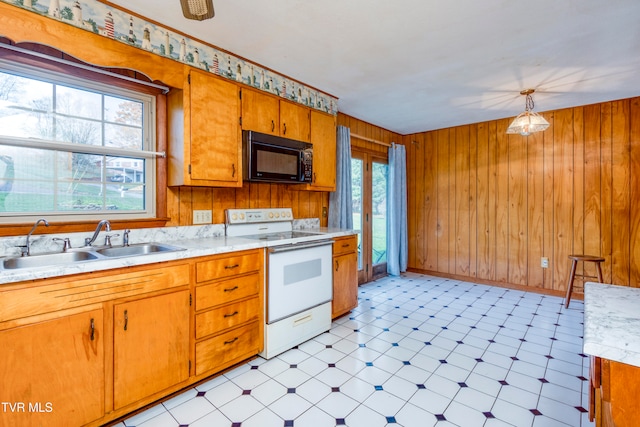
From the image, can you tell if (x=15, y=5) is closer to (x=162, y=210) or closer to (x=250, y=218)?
(x=162, y=210)

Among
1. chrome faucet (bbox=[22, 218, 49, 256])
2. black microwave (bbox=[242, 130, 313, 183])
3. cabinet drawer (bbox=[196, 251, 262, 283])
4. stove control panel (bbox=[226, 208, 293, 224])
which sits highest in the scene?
black microwave (bbox=[242, 130, 313, 183])

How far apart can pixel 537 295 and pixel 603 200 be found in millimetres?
1403

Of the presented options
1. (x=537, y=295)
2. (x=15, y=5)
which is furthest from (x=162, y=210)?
(x=537, y=295)

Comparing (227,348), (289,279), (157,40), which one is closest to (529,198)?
(289,279)

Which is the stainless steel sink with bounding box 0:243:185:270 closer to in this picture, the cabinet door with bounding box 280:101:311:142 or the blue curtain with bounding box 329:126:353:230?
the cabinet door with bounding box 280:101:311:142

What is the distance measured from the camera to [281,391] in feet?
6.51

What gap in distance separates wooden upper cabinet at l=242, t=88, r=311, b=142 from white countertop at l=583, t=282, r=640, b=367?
2.47 meters

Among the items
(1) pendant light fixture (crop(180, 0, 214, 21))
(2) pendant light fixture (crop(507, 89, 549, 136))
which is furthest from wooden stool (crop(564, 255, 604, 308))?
(1) pendant light fixture (crop(180, 0, 214, 21))

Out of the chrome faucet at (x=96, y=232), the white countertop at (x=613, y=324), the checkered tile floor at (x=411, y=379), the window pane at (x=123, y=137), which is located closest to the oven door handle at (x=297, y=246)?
the checkered tile floor at (x=411, y=379)

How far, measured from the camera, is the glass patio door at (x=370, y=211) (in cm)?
442

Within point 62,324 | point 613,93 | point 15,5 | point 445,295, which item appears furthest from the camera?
point 445,295

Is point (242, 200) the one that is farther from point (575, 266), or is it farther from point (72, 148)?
point (575, 266)

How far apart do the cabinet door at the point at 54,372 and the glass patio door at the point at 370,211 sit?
315cm

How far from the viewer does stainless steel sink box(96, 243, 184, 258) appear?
76.9 inches
